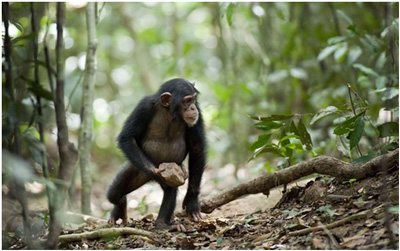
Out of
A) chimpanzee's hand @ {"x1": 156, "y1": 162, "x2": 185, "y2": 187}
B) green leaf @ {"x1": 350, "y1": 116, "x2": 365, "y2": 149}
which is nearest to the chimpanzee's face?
chimpanzee's hand @ {"x1": 156, "y1": 162, "x2": 185, "y2": 187}

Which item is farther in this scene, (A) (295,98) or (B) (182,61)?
(A) (295,98)

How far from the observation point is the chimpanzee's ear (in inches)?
213

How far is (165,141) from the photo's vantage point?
18.2 feet

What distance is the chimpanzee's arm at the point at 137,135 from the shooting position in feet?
17.3

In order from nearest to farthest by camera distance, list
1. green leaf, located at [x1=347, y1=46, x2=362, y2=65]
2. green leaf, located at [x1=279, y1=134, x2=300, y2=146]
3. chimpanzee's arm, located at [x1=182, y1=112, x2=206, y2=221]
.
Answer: green leaf, located at [x1=279, y1=134, x2=300, y2=146], chimpanzee's arm, located at [x1=182, y1=112, x2=206, y2=221], green leaf, located at [x1=347, y1=46, x2=362, y2=65]

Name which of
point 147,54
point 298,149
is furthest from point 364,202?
point 147,54

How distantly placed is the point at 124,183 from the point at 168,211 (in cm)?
83

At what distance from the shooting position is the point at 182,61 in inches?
391

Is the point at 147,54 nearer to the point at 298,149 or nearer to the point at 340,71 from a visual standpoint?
the point at 340,71

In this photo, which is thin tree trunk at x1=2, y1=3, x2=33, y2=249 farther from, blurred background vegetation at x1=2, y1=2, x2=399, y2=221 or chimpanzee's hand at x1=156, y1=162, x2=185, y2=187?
chimpanzee's hand at x1=156, y1=162, x2=185, y2=187

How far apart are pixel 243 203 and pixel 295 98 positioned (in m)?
4.99

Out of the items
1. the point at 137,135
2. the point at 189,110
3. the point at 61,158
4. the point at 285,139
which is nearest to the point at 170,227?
the point at 137,135

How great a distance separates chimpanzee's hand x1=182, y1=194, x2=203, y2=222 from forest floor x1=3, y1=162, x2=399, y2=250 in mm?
107

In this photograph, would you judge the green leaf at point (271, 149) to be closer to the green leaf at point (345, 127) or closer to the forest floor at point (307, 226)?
the forest floor at point (307, 226)
